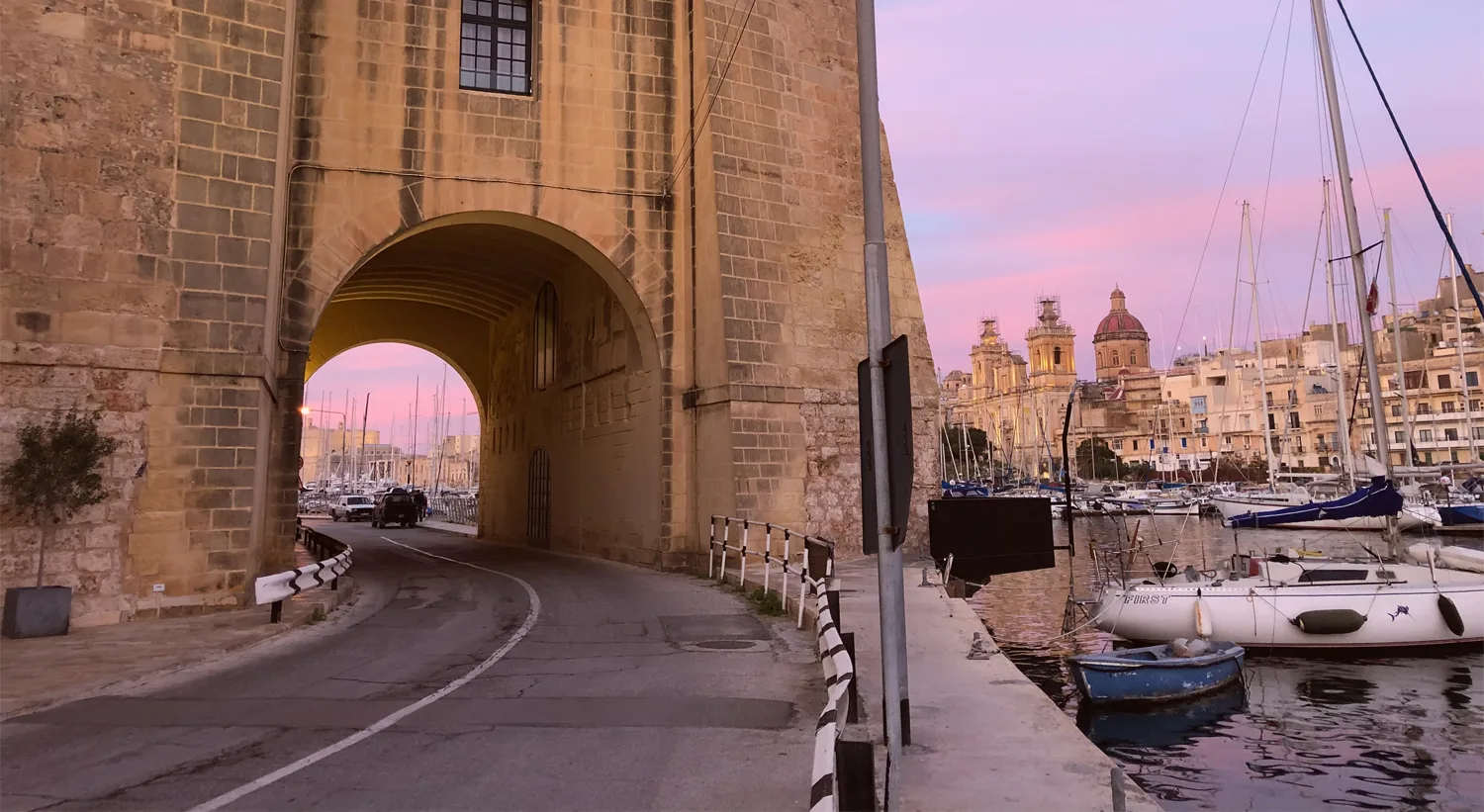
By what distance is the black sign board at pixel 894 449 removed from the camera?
16.6 ft

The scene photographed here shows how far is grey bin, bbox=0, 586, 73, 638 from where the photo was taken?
10.6 metres

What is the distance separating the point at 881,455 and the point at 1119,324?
172629 millimetres

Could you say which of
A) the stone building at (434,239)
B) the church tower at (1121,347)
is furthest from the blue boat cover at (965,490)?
the church tower at (1121,347)

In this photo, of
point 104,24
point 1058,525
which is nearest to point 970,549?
point 104,24

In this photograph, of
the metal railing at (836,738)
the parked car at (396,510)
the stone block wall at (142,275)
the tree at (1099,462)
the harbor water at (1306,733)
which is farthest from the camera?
the tree at (1099,462)

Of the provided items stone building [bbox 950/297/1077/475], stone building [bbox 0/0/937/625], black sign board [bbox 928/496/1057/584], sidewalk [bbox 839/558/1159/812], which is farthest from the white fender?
stone building [bbox 950/297/1077/475]

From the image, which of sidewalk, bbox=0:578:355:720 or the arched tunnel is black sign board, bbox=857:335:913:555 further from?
the arched tunnel

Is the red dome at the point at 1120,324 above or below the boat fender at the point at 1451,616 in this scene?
above

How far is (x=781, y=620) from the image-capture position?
11336mm

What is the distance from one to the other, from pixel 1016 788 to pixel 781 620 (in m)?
6.19

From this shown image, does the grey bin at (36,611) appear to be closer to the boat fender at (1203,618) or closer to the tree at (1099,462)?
the boat fender at (1203,618)

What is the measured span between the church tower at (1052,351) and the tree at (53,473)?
478ft

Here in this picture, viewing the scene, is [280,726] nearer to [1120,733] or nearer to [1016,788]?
[1016,788]

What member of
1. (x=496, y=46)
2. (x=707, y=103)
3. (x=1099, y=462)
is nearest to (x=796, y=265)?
(x=707, y=103)
